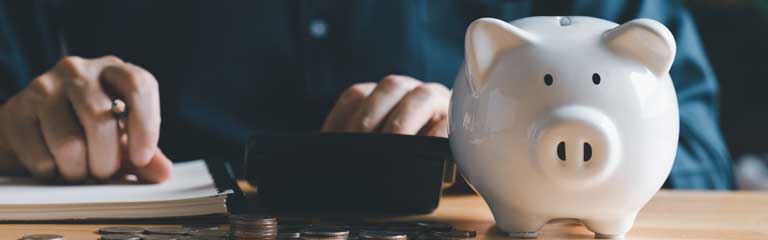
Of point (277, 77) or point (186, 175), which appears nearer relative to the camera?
point (186, 175)

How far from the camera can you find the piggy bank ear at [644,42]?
1.65 feet

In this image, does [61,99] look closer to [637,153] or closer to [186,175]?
[186,175]

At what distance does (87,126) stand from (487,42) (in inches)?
17.3

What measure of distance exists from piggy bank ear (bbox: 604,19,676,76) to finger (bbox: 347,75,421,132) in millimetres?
377

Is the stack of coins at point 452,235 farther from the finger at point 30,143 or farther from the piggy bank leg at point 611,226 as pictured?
the finger at point 30,143

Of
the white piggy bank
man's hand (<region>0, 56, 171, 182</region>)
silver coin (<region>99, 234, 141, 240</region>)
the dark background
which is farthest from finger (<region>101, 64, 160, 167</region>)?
the dark background

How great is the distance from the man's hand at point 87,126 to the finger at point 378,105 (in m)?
0.20

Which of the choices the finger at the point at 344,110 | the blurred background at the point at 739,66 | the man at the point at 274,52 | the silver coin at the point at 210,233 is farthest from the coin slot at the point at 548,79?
the blurred background at the point at 739,66

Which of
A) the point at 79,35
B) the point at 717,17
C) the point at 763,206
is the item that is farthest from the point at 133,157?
the point at 717,17

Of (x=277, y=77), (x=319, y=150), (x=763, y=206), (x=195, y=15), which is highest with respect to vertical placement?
(x=195, y=15)

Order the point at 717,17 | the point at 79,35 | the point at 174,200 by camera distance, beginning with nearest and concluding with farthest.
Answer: the point at 174,200 → the point at 79,35 → the point at 717,17

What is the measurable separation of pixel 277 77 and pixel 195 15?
18 centimetres

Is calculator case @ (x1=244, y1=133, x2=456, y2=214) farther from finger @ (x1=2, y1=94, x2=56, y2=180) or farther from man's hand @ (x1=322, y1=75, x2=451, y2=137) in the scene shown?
finger @ (x1=2, y1=94, x2=56, y2=180)

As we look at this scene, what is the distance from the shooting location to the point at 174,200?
610mm
